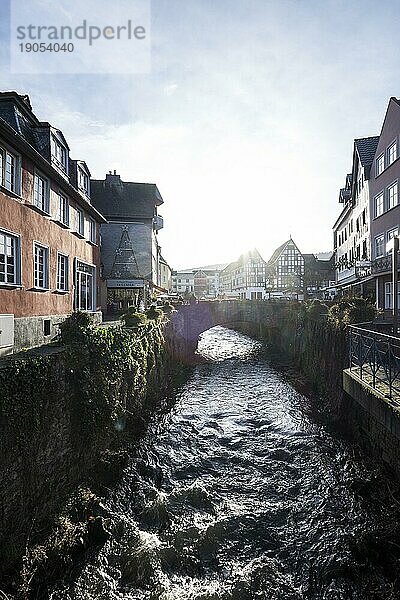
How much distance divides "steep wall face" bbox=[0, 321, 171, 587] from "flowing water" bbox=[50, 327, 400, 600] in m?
1.16

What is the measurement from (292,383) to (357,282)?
13.2 metres

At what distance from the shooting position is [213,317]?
47125mm

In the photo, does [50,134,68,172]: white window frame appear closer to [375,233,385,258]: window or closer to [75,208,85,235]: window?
[75,208,85,235]: window

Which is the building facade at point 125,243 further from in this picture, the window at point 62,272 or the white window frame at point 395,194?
the white window frame at point 395,194

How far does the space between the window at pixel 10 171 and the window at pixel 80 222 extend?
25.5 ft

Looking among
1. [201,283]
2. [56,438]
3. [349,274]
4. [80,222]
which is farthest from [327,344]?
[201,283]

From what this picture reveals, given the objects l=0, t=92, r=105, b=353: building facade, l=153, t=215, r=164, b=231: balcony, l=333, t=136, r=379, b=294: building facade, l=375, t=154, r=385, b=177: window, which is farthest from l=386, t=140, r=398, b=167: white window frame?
l=153, t=215, r=164, b=231: balcony

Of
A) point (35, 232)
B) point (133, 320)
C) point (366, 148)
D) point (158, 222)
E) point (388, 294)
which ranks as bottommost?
point (133, 320)

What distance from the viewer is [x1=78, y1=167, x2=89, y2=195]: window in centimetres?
2432

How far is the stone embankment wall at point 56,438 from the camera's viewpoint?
8.01m

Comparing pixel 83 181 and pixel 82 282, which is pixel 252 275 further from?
pixel 82 282

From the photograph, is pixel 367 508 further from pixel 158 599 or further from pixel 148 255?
pixel 148 255

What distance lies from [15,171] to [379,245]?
25429 millimetres

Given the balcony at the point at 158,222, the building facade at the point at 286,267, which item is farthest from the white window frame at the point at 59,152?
the building facade at the point at 286,267
